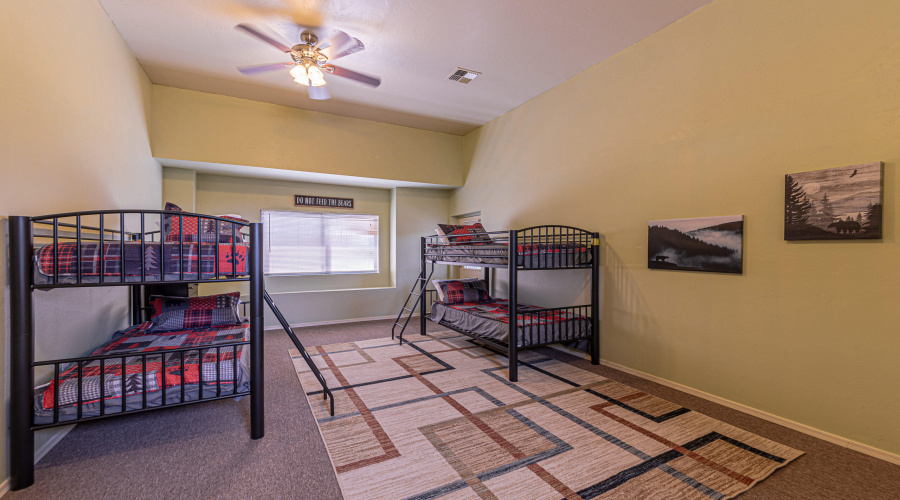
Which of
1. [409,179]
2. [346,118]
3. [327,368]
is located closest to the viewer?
[327,368]

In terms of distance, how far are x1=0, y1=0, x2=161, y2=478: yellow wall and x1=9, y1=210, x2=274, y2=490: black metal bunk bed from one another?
8cm

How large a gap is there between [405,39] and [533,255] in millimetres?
2213

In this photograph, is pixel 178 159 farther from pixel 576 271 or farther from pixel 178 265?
pixel 576 271

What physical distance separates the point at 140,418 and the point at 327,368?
1346mm

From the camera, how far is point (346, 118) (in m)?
4.89

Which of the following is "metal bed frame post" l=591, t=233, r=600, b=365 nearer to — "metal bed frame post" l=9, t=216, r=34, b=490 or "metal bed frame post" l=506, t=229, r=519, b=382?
"metal bed frame post" l=506, t=229, r=519, b=382

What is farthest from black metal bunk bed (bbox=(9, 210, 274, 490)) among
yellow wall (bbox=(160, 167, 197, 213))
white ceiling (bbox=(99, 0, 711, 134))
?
yellow wall (bbox=(160, 167, 197, 213))

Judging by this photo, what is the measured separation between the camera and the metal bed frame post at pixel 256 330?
6.65 ft

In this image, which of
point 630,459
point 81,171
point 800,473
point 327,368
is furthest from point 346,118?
point 800,473

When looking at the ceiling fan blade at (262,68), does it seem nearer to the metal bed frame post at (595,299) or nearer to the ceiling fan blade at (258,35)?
the ceiling fan blade at (258,35)

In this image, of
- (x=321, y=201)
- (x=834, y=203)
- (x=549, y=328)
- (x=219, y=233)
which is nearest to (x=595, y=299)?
(x=549, y=328)

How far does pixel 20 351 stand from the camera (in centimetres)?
163

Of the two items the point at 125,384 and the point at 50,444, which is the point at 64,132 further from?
the point at 50,444

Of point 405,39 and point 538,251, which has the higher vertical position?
point 405,39
